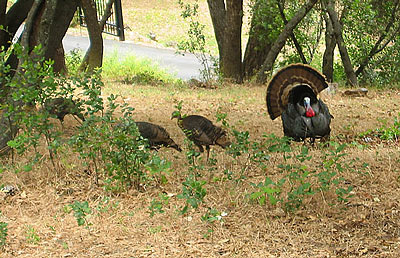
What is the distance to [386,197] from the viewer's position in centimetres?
477

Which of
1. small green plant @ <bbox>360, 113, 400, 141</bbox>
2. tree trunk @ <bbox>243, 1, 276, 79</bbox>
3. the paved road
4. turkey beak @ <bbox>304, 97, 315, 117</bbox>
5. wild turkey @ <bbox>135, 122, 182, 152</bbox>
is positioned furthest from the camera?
the paved road

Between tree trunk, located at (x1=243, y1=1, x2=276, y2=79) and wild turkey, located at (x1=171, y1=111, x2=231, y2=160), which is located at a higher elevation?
tree trunk, located at (x1=243, y1=1, x2=276, y2=79)

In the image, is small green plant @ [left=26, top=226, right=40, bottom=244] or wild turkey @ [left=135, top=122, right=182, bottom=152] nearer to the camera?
small green plant @ [left=26, top=226, right=40, bottom=244]

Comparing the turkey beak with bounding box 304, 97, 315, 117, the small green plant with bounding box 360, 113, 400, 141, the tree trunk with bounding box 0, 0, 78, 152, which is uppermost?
the tree trunk with bounding box 0, 0, 78, 152

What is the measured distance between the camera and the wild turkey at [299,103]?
22.7ft

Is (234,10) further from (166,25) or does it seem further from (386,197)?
(166,25)

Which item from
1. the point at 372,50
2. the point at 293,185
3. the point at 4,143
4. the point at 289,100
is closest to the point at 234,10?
the point at 372,50

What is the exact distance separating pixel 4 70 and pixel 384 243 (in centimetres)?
388

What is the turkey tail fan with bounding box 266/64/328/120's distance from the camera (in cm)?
728

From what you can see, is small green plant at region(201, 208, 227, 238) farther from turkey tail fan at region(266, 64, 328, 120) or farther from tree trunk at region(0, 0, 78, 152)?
turkey tail fan at region(266, 64, 328, 120)

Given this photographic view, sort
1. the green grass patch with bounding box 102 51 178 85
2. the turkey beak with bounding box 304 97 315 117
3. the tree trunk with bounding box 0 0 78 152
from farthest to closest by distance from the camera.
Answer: the green grass patch with bounding box 102 51 178 85
the turkey beak with bounding box 304 97 315 117
the tree trunk with bounding box 0 0 78 152

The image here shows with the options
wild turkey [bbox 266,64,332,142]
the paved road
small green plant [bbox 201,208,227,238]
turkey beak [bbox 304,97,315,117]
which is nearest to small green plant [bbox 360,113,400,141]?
wild turkey [bbox 266,64,332,142]

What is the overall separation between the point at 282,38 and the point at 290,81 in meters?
5.62

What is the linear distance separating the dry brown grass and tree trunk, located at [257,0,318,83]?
21.8 ft
